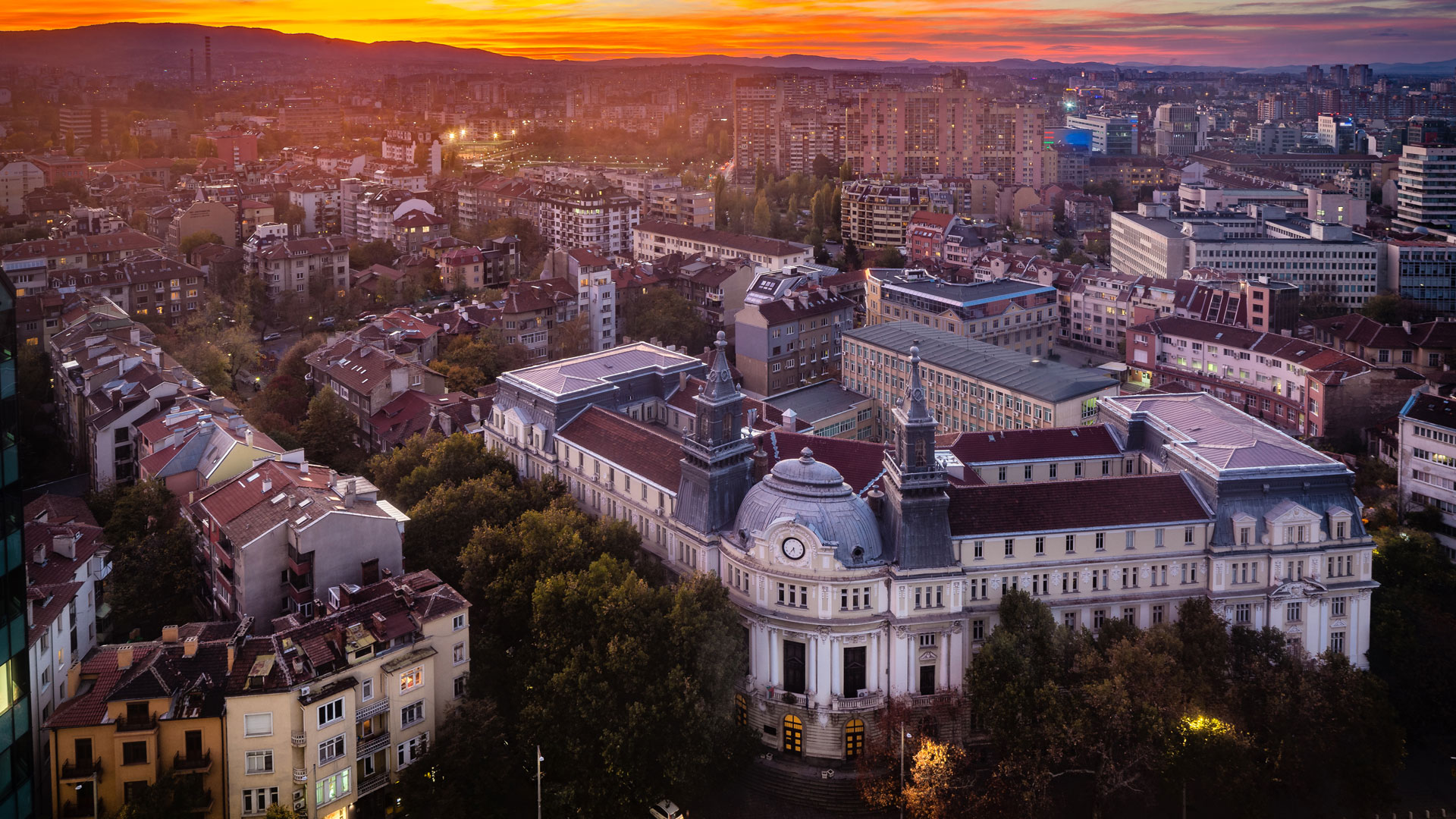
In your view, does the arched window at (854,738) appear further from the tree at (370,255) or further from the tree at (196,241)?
the tree at (196,241)

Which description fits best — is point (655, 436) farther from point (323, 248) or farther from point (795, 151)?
point (795, 151)

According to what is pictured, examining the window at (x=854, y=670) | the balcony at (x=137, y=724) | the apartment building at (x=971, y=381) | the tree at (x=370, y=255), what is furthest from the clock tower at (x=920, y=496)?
the tree at (x=370, y=255)

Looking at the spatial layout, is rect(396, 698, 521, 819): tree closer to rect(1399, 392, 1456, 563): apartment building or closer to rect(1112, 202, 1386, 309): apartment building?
rect(1399, 392, 1456, 563): apartment building

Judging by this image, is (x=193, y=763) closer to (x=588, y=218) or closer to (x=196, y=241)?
(x=196, y=241)

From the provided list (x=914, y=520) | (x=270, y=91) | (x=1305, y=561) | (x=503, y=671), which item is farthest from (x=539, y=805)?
(x=270, y=91)

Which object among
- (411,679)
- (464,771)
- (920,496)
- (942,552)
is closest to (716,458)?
(920,496)

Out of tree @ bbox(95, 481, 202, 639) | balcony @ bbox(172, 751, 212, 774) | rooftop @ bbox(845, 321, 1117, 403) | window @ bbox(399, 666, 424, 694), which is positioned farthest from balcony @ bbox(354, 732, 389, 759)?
rooftop @ bbox(845, 321, 1117, 403)
